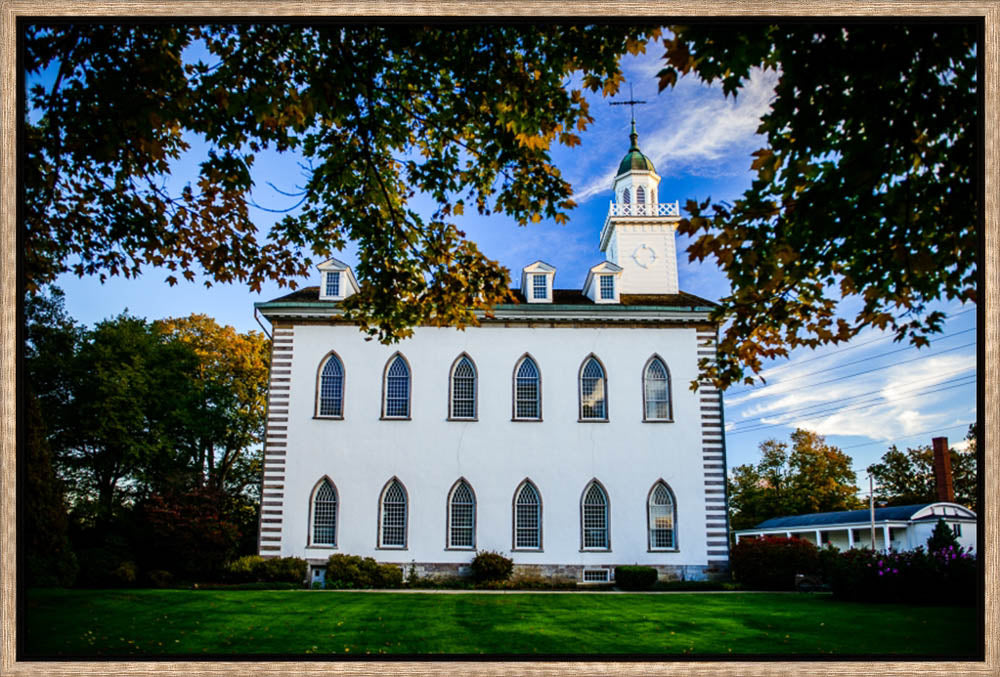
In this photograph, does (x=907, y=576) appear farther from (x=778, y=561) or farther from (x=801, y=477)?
(x=778, y=561)

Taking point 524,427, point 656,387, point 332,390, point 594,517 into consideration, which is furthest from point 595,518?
point 332,390

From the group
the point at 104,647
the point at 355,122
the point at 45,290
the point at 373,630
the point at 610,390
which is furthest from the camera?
the point at 610,390

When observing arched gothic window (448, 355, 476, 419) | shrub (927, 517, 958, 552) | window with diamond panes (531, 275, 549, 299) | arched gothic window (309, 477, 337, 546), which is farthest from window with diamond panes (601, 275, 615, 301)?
arched gothic window (309, 477, 337, 546)

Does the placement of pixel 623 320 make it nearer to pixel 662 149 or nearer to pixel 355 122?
Answer: pixel 662 149

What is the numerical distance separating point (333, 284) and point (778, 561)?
231 inches

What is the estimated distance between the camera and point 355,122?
14.1 ft

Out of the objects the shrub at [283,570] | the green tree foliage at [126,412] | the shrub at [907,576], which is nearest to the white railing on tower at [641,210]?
the shrub at [907,576]

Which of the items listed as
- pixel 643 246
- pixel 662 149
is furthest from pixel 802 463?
pixel 662 149

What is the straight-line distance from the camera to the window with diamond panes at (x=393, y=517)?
6.97 m

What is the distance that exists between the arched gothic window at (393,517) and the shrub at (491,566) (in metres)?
1.29

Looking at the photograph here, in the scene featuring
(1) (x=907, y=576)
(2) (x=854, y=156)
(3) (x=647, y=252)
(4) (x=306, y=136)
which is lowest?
(1) (x=907, y=576)

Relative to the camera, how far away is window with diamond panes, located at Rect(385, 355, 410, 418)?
688 cm

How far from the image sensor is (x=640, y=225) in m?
4.74

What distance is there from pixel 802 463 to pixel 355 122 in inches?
176
